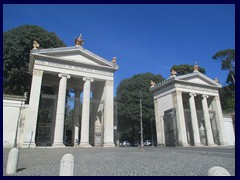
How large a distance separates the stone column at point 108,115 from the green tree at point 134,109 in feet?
49.4

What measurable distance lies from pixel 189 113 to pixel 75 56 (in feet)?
53.4

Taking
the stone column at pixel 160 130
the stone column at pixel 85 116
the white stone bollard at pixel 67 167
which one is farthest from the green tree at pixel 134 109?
the white stone bollard at pixel 67 167

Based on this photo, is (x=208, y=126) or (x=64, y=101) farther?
(x=208, y=126)

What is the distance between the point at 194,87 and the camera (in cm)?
2966

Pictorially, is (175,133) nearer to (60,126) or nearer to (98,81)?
(98,81)

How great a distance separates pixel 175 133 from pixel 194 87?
6.98 m

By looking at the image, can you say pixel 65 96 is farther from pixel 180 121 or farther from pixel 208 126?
pixel 208 126

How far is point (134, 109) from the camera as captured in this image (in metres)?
39.0

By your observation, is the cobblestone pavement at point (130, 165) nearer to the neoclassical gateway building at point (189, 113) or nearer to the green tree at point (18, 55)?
the neoclassical gateway building at point (189, 113)

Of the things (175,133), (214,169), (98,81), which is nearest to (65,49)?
(98,81)

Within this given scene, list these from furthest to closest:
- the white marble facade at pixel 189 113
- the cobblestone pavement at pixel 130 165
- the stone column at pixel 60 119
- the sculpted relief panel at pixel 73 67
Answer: the white marble facade at pixel 189 113 < the sculpted relief panel at pixel 73 67 < the stone column at pixel 60 119 < the cobblestone pavement at pixel 130 165

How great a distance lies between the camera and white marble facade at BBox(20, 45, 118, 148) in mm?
20734

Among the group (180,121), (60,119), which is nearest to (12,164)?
(60,119)

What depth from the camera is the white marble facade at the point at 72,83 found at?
68.0ft
